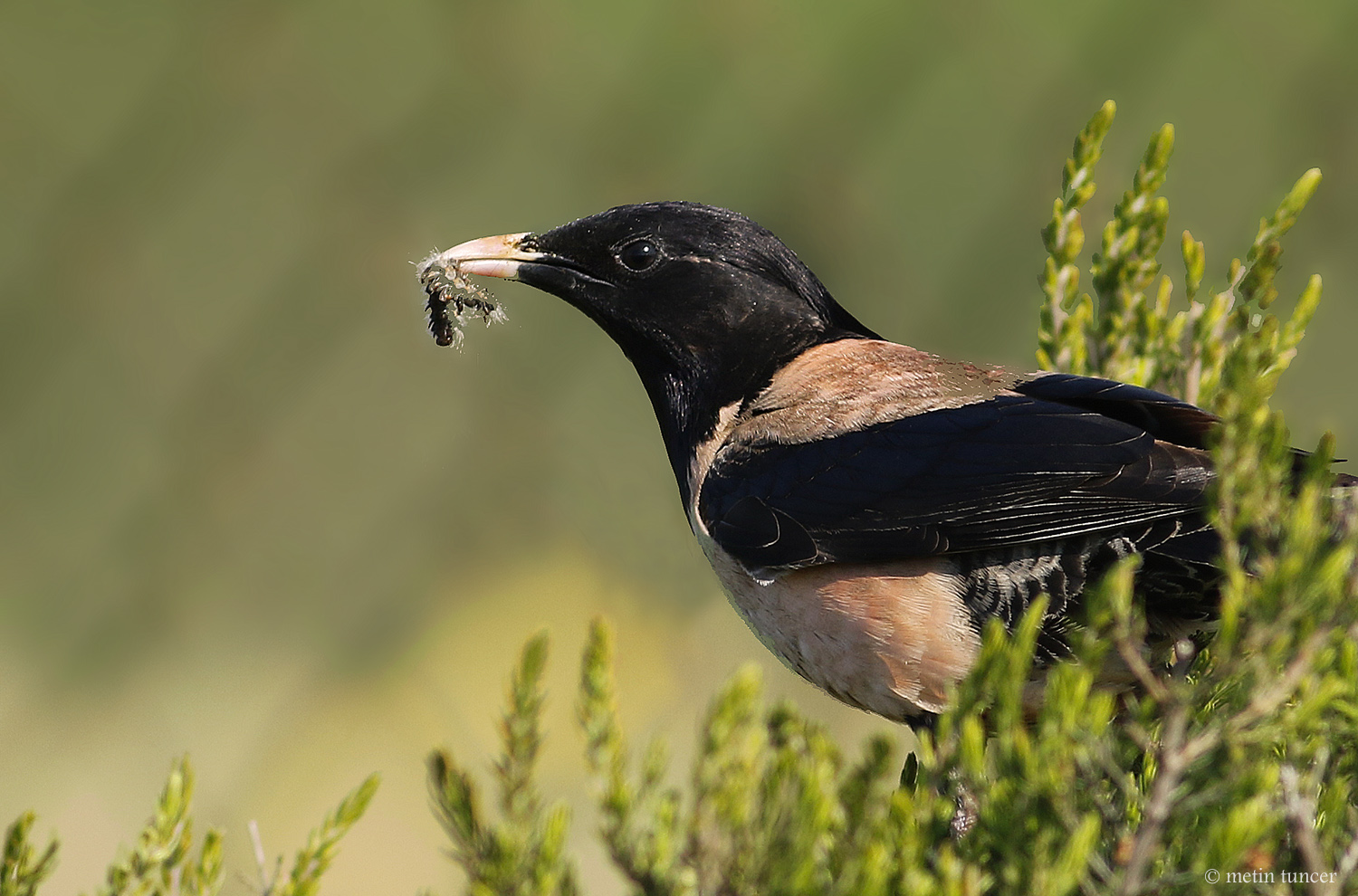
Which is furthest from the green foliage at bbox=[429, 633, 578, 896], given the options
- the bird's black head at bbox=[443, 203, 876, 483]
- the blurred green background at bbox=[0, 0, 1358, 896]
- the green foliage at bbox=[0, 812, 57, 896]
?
the blurred green background at bbox=[0, 0, 1358, 896]

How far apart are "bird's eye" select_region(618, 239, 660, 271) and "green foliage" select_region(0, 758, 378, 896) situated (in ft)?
5.45

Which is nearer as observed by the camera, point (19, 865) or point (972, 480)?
point (19, 865)

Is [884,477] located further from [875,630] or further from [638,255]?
[638,255]

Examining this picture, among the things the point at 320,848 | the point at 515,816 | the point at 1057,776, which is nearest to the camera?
the point at 1057,776

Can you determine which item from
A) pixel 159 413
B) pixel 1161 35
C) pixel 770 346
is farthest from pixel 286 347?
pixel 1161 35

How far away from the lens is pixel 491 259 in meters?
2.84

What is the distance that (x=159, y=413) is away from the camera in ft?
13.0

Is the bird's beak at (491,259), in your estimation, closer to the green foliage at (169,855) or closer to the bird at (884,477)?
the bird at (884,477)

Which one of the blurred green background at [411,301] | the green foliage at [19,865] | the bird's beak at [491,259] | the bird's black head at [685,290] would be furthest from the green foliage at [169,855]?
the blurred green background at [411,301]

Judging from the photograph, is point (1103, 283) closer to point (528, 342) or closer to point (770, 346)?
point (770, 346)

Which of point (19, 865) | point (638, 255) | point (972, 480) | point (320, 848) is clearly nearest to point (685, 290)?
point (638, 255)

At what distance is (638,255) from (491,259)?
354mm

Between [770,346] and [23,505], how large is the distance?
271 centimetres

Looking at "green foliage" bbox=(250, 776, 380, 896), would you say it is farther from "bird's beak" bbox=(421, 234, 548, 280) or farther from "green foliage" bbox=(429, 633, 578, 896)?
"bird's beak" bbox=(421, 234, 548, 280)
